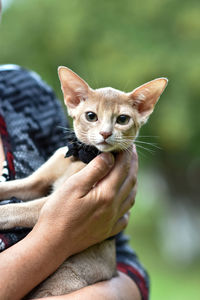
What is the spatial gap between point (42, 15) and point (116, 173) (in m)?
6.49

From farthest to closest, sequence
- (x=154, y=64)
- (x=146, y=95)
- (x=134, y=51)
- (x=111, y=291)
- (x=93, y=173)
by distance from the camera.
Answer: (x=134, y=51) < (x=154, y=64) < (x=146, y=95) < (x=111, y=291) < (x=93, y=173)

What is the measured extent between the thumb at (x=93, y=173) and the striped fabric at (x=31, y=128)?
0.42 m

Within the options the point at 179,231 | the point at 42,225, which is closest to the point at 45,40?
the point at 179,231

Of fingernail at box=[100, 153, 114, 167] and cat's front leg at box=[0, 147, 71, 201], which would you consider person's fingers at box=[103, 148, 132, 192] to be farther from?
cat's front leg at box=[0, 147, 71, 201]

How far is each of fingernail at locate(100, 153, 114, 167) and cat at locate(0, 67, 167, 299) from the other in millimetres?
50

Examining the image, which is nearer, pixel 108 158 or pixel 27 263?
pixel 27 263

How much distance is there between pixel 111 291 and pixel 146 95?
3.23 feet

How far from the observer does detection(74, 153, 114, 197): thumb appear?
1804 millimetres

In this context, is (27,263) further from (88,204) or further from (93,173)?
(93,173)

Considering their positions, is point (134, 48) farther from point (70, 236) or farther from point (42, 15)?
point (70, 236)

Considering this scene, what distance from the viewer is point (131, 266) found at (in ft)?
7.50

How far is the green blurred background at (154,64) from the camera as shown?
20.8 ft

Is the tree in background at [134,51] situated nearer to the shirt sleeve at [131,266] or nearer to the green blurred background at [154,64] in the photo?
the green blurred background at [154,64]

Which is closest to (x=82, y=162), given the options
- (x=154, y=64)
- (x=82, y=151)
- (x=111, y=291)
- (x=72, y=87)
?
(x=82, y=151)
